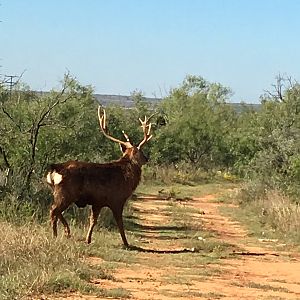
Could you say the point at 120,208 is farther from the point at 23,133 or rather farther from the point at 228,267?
the point at 23,133

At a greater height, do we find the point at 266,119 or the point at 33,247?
the point at 266,119

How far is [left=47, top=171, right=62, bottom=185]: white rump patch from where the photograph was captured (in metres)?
13.9

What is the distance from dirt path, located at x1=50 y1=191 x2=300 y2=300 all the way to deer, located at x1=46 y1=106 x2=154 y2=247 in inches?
42.5

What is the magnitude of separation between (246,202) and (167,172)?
11.6 meters

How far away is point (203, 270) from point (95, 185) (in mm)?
3066

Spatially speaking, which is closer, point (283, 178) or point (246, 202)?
point (283, 178)

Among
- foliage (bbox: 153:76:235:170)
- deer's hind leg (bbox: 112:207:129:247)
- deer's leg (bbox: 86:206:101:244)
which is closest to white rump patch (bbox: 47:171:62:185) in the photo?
deer's leg (bbox: 86:206:101:244)

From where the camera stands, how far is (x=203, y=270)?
12.3 metres

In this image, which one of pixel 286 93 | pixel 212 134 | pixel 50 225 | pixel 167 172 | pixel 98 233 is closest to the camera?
pixel 50 225

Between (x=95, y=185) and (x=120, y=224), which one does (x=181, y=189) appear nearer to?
(x=120, y=224)

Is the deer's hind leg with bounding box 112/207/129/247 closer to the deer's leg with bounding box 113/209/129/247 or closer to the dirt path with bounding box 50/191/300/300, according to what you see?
the deer's leg with bounding box 113/209/129/247

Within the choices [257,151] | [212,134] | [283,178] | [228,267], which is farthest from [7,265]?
[212,134]

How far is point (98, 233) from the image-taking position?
15930mm

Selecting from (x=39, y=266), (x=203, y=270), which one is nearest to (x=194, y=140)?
(x=203, y=270)
